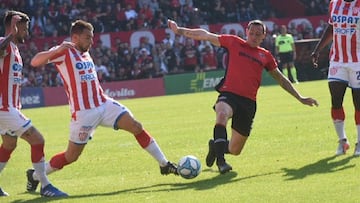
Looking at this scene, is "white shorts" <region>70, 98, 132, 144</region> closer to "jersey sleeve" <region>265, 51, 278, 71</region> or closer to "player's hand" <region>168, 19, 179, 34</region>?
"player's hand" <region>168, 19, 179, 34</region>

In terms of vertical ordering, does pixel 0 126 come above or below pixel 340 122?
above

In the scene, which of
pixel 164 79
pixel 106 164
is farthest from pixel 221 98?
pixel 164 79

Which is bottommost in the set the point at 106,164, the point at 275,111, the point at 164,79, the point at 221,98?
the point at 164,79

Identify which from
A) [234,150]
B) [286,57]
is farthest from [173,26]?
[286,57]

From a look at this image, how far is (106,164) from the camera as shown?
12359mm

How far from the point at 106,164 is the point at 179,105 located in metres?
12.4

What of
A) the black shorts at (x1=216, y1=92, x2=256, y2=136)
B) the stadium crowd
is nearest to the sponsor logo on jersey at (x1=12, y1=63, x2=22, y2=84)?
the black shorts at (x1=216, y1=92, x2=256, y2=136)

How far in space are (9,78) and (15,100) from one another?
10.5 inches

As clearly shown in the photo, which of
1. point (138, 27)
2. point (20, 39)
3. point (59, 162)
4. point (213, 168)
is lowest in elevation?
point (138, 27)

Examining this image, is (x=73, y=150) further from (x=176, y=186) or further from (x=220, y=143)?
(x=220, y=143)

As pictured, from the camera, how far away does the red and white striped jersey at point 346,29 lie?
37.4ft

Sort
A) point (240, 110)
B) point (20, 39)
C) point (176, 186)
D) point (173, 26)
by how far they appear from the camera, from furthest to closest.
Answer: point (240, 110) < point (173, 26) < point (176, 186) < point (20, 39)

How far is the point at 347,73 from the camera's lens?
11.5 m

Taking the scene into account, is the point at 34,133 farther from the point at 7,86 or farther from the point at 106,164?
the point at 106,164
